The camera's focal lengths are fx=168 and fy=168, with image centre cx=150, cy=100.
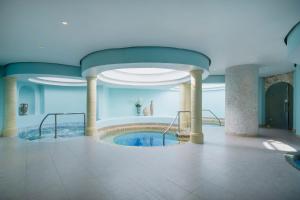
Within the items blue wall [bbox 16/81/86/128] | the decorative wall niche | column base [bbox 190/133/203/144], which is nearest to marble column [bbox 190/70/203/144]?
column base [bbox 190/133/203/144]

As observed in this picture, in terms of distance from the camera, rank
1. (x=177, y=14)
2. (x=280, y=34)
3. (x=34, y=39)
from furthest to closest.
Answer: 1. (x=34, y=39)
2. (x=280, y=34)
3. (x=177, y=14)

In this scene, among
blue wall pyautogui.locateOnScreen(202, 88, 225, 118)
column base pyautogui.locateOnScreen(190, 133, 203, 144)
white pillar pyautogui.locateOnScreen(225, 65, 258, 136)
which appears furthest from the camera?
blue wall pyautogui.locateOnScreen(202, 88, 225, 118)

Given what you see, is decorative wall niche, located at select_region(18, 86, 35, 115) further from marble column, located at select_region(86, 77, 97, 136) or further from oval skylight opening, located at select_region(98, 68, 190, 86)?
marble column, located at select_region(86, 77, 97, 136)

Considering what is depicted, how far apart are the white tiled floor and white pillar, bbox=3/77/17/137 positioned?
2494mm

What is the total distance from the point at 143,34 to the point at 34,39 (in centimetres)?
282

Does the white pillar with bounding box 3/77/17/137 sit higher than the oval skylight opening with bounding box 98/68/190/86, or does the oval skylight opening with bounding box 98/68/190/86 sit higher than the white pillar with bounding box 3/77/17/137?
the oval skylight opening with bounding box 98/68/190/86

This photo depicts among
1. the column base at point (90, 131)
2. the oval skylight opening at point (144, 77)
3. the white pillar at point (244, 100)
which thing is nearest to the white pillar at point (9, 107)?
the column base at point (90, 131)

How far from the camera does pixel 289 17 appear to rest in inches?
126

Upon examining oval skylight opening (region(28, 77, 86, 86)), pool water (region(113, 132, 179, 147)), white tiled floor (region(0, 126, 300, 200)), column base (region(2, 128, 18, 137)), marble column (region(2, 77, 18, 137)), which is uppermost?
oval skylight opening (region(28, 77, 86, 86))

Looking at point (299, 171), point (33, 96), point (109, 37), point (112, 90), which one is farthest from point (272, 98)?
point (33, 96)

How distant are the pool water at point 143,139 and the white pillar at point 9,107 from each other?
458 cm

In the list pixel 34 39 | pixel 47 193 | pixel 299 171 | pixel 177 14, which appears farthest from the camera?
pixel 34 39

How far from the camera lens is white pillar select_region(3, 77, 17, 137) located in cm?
714

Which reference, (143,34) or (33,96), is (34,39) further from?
(33,96)
